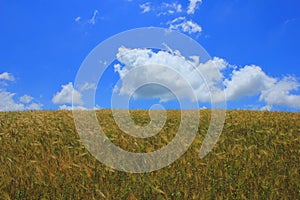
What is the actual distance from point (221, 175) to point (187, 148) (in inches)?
77.4

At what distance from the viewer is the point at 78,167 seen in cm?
951

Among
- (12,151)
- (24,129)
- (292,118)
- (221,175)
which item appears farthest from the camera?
(292,118)

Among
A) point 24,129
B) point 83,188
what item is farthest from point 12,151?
point 83,188

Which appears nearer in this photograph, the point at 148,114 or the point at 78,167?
the point at 78,167

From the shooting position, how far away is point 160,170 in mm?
9414

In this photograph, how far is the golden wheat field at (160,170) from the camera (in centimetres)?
828

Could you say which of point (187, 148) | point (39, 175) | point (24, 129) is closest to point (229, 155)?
point (187, 148)

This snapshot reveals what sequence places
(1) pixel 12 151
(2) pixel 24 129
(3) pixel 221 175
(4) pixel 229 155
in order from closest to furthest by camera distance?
1. (3) pixel 221 175
2. (4) pixel 229 155
3. (1) pixel 12 151
4. (2) pixel 24 129

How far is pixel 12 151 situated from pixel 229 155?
256 inches

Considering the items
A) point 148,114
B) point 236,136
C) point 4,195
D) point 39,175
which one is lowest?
point 4,195

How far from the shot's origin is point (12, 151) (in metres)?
11.4

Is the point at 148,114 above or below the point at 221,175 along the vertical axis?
above

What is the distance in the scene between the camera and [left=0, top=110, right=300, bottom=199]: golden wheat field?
8.28m

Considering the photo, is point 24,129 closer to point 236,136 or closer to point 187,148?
point 187,148
